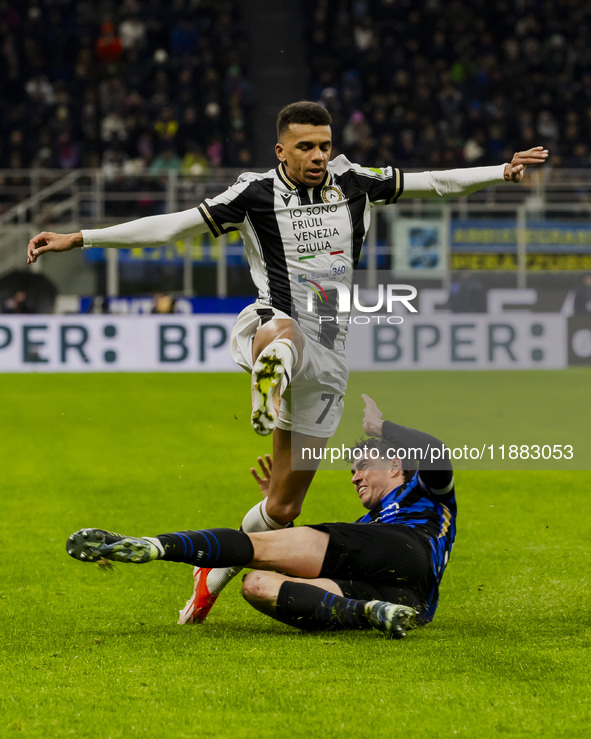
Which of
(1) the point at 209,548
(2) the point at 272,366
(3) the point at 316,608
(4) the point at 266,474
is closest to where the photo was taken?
(1) the point at 209,548

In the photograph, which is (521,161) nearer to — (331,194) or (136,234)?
(331,194)

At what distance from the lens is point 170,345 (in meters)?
16.7

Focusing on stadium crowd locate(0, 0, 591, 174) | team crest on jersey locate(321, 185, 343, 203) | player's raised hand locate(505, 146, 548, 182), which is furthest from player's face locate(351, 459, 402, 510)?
stadium crowd locate(0, 0, 591, 174)

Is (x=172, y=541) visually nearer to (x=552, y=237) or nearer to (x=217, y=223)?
(x=217, y=223)

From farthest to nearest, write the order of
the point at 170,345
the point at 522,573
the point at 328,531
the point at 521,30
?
the point at 521,30 < the point at 170,345 < the point at 522,573 < the point at 328,531

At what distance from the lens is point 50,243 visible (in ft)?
16.0

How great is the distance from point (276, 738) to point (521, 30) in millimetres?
23709

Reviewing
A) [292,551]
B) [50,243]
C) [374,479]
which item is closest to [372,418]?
[374,479]

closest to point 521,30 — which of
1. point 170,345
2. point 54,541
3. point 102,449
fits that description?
point 170,345

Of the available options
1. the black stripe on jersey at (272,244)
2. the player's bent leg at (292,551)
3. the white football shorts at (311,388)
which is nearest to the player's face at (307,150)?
the black stripe on jersey at (272,244)

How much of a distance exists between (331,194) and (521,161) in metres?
0.87

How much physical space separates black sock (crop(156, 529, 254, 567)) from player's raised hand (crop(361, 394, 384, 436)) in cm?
80

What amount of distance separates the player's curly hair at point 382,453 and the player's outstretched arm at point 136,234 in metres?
1.21

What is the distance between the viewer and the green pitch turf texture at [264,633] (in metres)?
3.52
